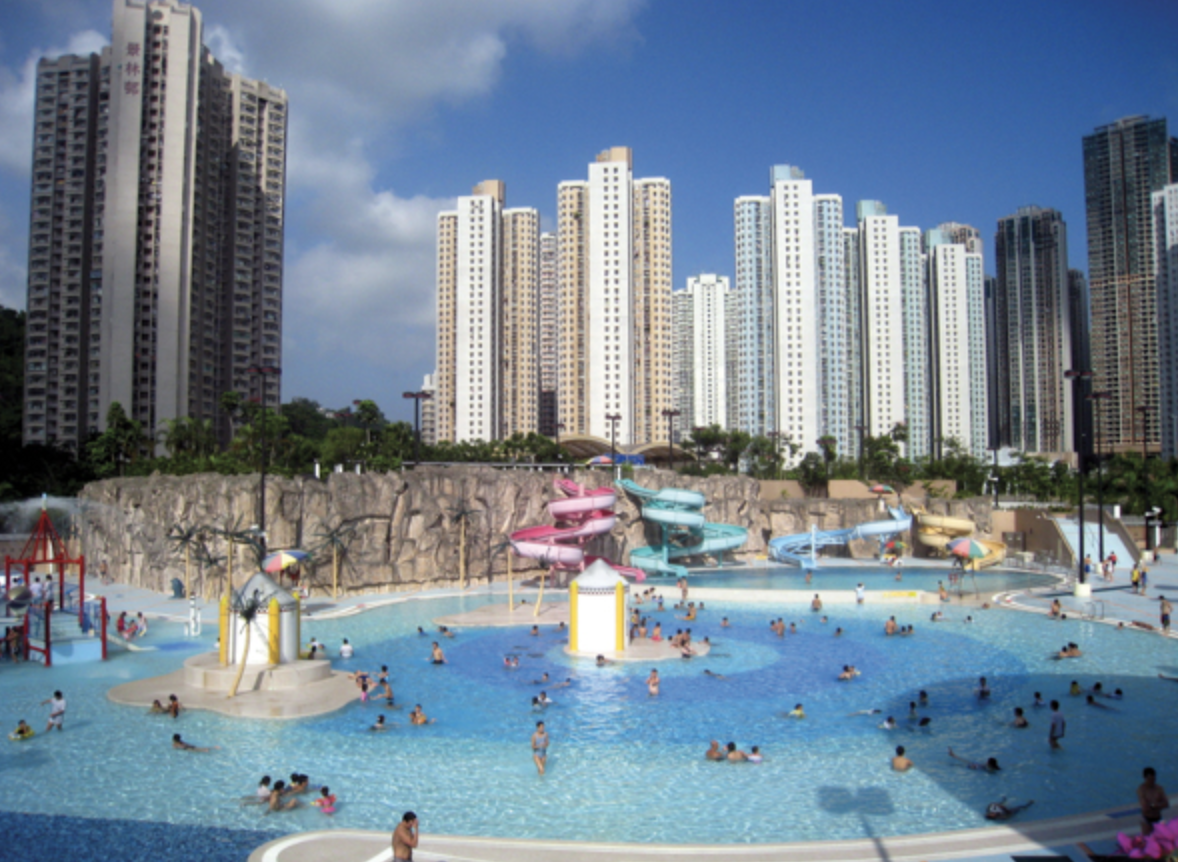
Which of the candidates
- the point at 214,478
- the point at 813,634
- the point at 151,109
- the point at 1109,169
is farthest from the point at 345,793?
the point at 1109,169

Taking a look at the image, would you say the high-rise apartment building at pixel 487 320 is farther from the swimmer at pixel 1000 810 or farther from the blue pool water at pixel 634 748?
the swimmer at pixel 1000 810

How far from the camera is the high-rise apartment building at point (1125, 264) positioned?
96625 millimetres

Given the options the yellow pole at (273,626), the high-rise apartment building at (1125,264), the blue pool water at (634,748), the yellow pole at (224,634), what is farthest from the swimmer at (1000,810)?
the high-rise apartment building at (1125,264)

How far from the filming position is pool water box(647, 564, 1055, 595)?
35.4 metres

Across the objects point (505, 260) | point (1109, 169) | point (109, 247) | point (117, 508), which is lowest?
point (117, 508)

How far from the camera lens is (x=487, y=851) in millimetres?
10508

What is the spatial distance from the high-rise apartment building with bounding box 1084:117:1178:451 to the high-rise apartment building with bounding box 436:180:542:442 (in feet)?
230

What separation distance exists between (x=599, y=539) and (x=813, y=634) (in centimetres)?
1682

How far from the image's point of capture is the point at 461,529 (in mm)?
36500

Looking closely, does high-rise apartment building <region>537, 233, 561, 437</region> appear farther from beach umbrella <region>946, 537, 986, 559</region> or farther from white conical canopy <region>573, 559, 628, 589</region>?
white conical canopy <region>573, 559, 628, 589</region>

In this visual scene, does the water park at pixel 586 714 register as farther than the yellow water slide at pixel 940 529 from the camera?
No

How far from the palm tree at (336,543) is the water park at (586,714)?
0.93ft

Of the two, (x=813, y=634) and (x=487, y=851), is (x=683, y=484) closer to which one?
(x=813, y=634)

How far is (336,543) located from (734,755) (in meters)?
21.7
